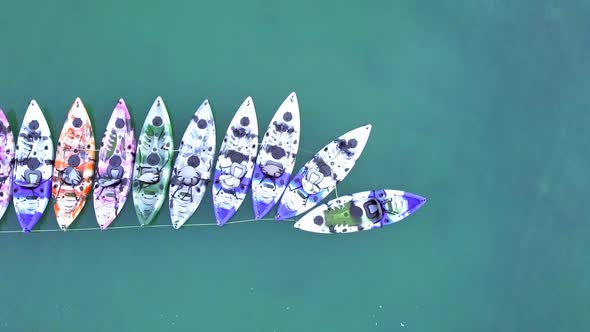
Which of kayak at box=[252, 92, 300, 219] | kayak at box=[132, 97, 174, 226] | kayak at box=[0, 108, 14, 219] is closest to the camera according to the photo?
kayak at box=[0, 108, 14, 219]

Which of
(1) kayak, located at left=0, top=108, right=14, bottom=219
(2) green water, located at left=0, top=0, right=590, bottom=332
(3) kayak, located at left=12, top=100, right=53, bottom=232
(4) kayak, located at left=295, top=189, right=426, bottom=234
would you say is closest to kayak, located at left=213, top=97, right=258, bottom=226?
(2) green water, located at left=0, top=0, right=590, bottom=332

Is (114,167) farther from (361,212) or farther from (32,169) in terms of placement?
(361,212)

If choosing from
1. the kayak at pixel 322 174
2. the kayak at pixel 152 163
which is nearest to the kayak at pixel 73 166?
the kayak at pixel 152 163

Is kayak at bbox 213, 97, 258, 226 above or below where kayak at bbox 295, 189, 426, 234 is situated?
above

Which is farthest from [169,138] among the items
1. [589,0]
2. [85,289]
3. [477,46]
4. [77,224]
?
[589,0]

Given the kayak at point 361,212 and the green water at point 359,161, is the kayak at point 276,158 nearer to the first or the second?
the green water at point 359,161

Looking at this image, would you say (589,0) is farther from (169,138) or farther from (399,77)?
(169,138)

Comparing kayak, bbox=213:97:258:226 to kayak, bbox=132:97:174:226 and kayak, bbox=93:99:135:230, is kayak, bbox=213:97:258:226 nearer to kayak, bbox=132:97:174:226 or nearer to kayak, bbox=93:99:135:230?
kayak, bbox=132:97:174:226

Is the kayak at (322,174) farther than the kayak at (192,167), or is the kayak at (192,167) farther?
the kayak at (322,174)
